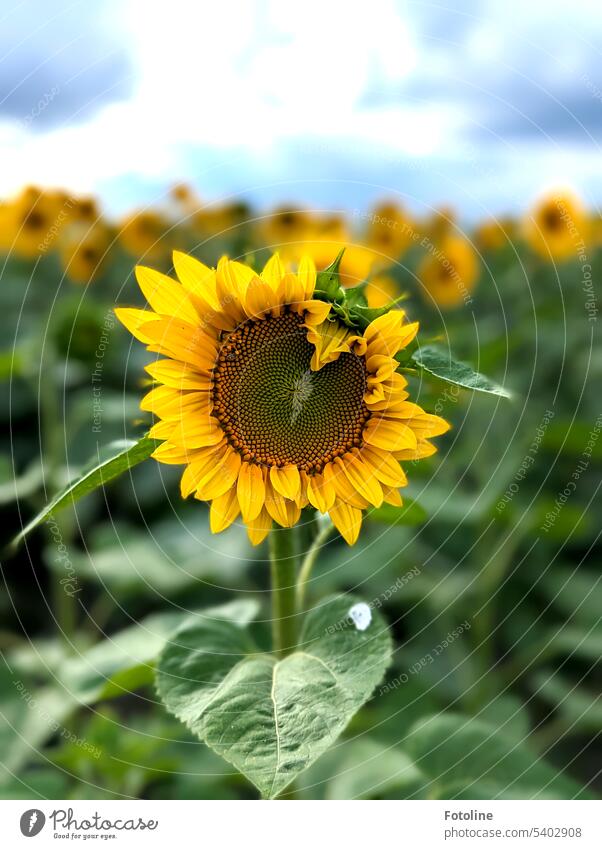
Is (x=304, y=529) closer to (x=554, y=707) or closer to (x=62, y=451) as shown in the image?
(x=554, y=707)

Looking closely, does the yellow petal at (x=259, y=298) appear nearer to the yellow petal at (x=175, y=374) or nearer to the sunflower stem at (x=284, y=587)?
the yellow petal at (x=175, y=374)

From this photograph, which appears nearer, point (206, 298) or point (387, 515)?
point (206, 298)

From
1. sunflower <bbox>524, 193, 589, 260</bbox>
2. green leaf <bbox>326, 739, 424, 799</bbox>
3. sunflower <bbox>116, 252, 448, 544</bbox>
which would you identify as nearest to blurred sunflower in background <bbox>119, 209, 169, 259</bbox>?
sunflower <bbox>524, 193, 589, 260</bbox>

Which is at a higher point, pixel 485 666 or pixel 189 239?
pixel 189 239

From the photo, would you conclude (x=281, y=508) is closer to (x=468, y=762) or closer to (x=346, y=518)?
(x=346, y=518)

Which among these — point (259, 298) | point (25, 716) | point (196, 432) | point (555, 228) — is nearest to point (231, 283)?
point (259, 298)

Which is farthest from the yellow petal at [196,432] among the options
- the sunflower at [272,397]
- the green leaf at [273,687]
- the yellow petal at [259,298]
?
the green leaf at [273,687]
